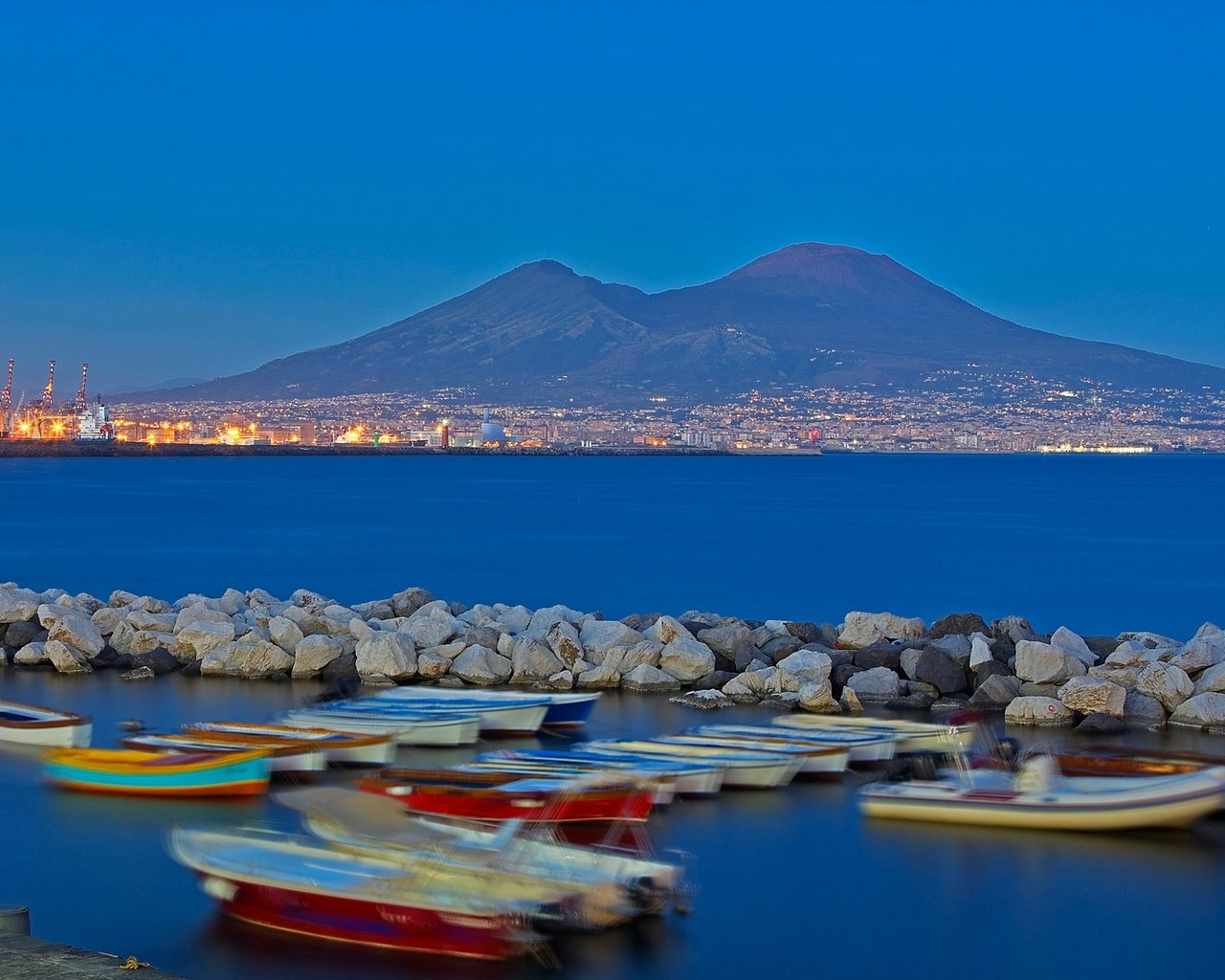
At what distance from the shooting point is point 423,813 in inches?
439

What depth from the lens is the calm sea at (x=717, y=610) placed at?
10.2m

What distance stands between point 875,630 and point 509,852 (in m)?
11.3

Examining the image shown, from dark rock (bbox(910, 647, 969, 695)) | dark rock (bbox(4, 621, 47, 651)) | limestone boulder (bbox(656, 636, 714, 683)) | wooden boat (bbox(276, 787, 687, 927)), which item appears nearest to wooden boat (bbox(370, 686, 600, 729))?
limestone boulder (bbox(656, 636, 714, 683))

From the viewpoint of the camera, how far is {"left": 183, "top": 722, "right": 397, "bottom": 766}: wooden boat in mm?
14367

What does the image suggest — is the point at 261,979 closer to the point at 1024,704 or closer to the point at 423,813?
the point at 423,813

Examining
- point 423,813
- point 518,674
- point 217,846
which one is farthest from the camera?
point 518,674

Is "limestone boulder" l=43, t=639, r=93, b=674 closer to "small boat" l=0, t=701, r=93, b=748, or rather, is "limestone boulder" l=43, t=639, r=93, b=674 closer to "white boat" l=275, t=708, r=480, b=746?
"small boat" l=0, t=701, r=93, b=748

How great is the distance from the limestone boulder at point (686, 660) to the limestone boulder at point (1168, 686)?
4.93 metres

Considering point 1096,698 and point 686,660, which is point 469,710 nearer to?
point 686,660

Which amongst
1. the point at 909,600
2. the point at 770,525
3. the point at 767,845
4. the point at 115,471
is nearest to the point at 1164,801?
the point at 767,845

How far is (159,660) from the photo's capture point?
1988 cm

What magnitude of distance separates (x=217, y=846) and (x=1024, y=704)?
30.8 feet

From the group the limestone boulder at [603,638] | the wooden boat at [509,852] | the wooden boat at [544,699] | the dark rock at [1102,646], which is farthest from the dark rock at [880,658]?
the wooden boat at [509,852]

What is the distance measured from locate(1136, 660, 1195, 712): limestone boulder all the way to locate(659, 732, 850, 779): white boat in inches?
169
